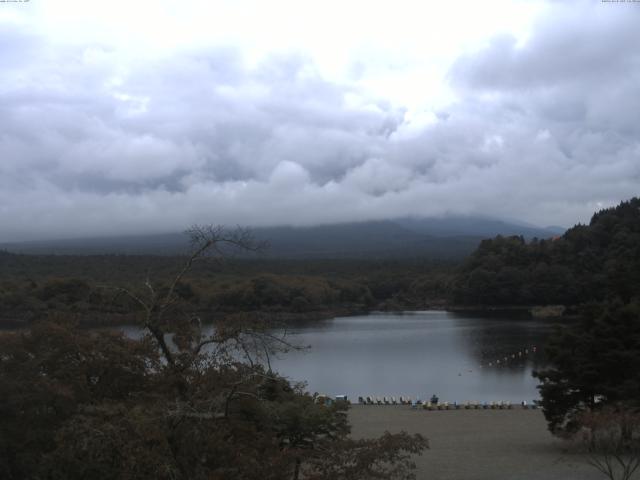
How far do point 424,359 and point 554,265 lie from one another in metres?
32.8

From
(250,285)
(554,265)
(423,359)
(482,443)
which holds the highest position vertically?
(554,265)

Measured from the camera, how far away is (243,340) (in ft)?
19.4

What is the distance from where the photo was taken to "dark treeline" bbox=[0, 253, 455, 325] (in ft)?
168

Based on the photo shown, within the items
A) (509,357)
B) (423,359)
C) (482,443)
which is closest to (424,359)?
(423,359)

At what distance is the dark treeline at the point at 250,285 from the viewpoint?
51.3m

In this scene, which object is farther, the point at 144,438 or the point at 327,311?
the point at 327,311

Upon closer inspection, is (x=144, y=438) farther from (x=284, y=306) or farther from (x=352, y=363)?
(x=284, y=306)

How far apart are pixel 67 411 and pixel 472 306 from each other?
197 ft

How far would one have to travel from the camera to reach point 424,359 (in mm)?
34875

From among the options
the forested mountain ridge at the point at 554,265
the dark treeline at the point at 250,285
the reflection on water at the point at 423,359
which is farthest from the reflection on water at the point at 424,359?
the forested mountain ridge at the point at 554,265

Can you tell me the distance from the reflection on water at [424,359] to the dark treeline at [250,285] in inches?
388

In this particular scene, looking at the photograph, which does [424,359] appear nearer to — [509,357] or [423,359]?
[423,359]

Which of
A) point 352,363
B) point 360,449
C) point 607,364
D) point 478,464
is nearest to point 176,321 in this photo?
point 360,449

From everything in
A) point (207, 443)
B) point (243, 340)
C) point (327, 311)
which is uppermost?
point (243, 340)
